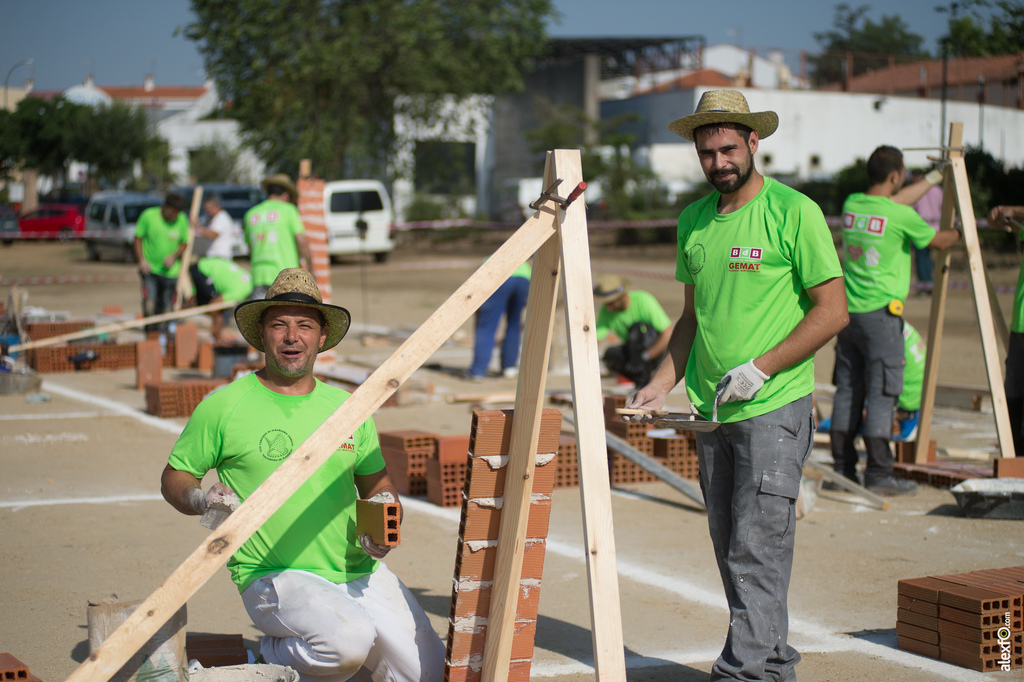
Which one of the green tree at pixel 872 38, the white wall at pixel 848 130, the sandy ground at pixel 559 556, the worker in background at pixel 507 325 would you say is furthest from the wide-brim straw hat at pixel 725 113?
the green tree at pixel 872 38

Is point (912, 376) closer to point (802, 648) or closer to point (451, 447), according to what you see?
point (451, 447)

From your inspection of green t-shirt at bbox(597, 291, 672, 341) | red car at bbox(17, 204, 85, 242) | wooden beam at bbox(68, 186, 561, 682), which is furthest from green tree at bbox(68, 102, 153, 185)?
wooden beam at bbox(68, 186, 561, 682)

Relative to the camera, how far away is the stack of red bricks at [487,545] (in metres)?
3.40

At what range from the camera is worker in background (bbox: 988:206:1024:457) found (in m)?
6.64

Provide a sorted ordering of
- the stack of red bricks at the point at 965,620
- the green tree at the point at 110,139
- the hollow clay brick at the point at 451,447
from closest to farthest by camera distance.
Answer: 1. the stack of red bricks at the point at 965,620
2. the hollow clay brick at the point at 451,447
3. the green tree at the point at 110,139

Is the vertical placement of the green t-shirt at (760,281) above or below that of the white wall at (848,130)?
below

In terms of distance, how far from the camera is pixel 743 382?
11.5ft

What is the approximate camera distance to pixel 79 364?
478 inches

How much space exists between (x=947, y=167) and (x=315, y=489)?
18.3ft

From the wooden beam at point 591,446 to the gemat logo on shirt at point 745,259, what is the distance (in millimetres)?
665

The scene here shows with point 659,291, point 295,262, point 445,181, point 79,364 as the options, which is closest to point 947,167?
point 295,262

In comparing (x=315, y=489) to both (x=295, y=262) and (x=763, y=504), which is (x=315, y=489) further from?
(x=295, y=262)

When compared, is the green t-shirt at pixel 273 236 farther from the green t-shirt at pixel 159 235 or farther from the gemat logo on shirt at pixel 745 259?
the gemat logo on shirt at pixel 745 259

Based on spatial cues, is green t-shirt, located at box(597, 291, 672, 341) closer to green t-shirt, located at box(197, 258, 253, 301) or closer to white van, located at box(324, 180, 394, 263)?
green t-shirt, located at box(197, 258, 253, 301)
